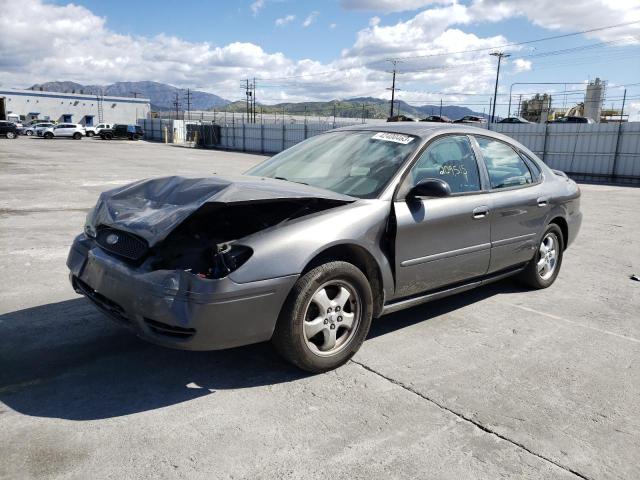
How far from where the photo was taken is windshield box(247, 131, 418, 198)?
147 inches

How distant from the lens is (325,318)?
323cm

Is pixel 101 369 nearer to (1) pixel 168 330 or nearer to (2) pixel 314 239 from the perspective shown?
(1) pixel 168 330

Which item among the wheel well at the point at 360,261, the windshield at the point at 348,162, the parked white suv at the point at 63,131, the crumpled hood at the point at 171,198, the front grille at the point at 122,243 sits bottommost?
the parked white suv at the point at 63,131

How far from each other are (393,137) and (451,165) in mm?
520

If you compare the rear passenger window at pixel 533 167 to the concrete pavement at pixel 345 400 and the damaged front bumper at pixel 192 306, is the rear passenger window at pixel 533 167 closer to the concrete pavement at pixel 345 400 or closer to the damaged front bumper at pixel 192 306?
the concrete pavement at pixel 345 400

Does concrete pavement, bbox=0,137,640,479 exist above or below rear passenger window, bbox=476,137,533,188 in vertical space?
below

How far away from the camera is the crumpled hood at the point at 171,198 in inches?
118

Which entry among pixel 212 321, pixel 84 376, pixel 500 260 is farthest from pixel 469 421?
pixel 84 376

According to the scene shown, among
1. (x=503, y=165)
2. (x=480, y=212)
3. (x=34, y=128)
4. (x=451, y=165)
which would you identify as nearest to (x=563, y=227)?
(x=503, y=165)

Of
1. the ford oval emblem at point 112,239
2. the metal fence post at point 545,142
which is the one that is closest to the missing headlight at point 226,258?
the ford oval emblem at point 112,239

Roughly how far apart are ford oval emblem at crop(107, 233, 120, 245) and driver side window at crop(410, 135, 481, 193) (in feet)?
6.75

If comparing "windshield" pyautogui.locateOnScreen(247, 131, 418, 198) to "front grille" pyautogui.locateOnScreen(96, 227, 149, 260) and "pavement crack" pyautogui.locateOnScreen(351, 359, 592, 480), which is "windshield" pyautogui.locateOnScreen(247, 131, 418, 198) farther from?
"front grille" pyautogui.locateOnScreen(96, 227, 149, 260)

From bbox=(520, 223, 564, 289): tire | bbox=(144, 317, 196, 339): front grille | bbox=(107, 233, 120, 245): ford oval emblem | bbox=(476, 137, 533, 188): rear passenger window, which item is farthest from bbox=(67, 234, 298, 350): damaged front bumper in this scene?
bbox=(520, 223, 564, 289): tire

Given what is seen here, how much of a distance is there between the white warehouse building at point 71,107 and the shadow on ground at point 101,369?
83.3 meters
